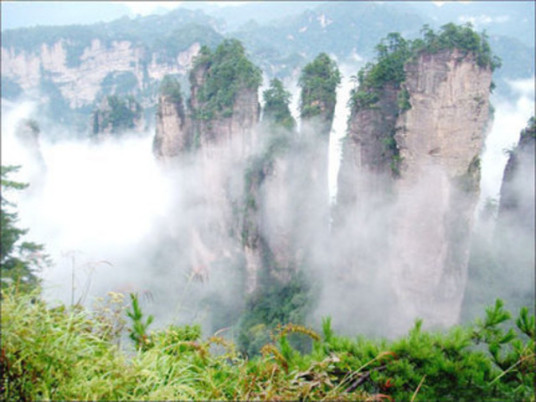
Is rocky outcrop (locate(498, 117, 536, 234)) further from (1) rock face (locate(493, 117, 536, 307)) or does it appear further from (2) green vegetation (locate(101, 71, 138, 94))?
(2) green vegetation (locate(101, 71, 138, 94))

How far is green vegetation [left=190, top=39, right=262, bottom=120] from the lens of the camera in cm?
1644

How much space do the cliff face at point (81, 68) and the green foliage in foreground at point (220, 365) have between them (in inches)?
2490

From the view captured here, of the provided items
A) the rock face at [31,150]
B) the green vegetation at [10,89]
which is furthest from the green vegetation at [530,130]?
the green vegetation at [10,89]

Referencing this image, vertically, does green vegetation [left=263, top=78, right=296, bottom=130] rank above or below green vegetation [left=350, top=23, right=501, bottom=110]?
below

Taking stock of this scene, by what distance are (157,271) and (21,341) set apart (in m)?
18.9

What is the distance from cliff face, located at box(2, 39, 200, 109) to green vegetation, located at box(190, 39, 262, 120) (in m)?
47.4

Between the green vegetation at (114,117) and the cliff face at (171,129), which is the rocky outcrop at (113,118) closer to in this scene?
the green vegetation at (114,117)

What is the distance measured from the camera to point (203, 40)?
59281 mm

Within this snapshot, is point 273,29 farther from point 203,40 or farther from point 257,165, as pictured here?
point 257,165

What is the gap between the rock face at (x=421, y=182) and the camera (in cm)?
1070

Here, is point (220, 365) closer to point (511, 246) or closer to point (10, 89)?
point (511, 246)

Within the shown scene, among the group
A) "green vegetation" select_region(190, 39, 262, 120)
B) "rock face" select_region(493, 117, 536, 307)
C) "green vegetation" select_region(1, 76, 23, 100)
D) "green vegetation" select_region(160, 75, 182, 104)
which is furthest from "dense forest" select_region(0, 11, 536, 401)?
"green vegetation" select_region(1, 76, 23, 100)


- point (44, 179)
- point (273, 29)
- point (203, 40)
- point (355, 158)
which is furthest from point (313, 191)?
point (273, 29)

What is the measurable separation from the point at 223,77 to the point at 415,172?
8414 mm
